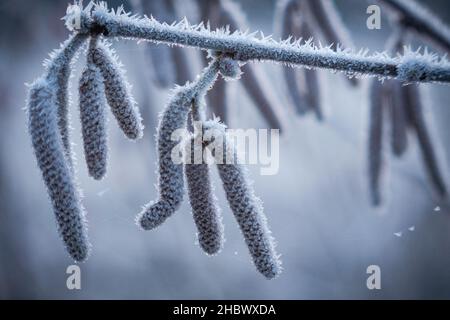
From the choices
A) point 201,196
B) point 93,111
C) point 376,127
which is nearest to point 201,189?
point 201,196

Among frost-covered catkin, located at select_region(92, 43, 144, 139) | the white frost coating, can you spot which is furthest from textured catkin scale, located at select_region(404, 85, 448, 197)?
frost-covered catkin, located at select_region(92, 43, 144, 139)

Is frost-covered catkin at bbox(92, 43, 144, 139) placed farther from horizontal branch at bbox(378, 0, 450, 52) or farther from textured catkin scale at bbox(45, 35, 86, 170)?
horizontal branch at bbox(378, 0, 450, 52)

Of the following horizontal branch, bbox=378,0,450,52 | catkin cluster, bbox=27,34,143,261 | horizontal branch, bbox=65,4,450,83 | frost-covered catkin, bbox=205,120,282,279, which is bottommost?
frost-covered catkin, bbox=205,120,282,279

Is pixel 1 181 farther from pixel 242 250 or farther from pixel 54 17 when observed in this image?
pixel 242 250

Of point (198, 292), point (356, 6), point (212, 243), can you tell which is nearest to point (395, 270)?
point (198, 292)

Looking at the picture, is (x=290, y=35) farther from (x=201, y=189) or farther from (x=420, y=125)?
(x=201, y=189)

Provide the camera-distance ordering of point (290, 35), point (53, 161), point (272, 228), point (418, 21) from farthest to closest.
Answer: point (272, 228) → point (290, 35) → point (418, 21) → point (53, 161)
